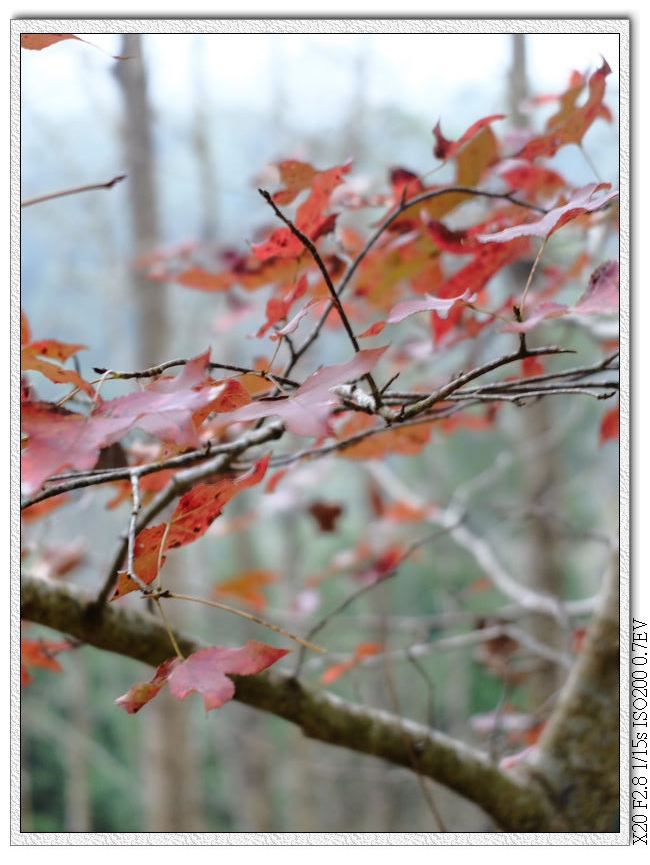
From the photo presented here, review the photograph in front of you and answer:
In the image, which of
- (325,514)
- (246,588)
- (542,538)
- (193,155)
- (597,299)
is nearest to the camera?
(597,299)

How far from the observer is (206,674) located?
13.1 inches

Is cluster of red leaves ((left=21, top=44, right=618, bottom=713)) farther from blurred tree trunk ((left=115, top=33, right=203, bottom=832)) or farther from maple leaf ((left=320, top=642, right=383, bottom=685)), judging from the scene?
blurred tree trunk ((left=115, top=33, right=203, bottom=832))

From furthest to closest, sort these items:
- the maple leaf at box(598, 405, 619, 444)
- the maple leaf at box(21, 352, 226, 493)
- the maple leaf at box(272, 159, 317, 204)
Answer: the maple leaf at box(598, 405, 619, 444), the maple leaf at box(272, 159, 317, 204), the maple leaf at box(21, 352, 226, 493)

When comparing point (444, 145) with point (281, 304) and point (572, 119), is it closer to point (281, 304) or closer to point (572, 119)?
point (572, 119)

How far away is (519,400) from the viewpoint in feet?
1.19

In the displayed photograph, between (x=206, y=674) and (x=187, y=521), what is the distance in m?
0.08

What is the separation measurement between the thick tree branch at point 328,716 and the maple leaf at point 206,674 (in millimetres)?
170

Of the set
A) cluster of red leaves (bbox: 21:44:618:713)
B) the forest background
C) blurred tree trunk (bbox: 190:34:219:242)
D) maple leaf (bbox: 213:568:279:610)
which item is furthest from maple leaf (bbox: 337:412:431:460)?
blurred tree trunk (bbox: 190:34:219:242)

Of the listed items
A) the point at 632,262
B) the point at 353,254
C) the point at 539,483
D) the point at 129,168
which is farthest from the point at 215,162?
the point at 632,262

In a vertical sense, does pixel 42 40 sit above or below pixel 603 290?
above

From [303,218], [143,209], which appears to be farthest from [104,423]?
[143,209]

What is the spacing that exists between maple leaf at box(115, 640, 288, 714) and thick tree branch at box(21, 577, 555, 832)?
0.56 ft

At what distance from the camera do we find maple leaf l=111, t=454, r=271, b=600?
0.33 meters

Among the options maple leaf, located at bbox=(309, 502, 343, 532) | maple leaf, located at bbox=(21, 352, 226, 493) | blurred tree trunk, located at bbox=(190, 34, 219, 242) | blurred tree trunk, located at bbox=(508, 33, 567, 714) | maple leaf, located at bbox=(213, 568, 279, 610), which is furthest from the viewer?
blurred tree trunk, located at bbox=(190, 34, 219, 242)
